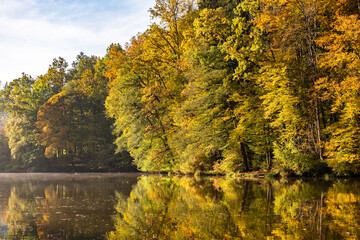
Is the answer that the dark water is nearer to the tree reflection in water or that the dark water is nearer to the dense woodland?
the tree reflection in water

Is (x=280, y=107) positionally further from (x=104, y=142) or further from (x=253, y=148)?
(x=104, y=142)

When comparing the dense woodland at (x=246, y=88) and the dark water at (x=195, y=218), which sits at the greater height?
the dense woodland at (x=246, y=88)

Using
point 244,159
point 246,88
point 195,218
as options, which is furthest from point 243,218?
point 244,159

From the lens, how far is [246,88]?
25.2 m

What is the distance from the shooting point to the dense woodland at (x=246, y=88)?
2042 cm

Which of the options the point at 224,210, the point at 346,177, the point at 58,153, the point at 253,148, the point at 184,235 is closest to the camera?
the point at 184,235

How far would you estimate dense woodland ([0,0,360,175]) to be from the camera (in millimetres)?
20422

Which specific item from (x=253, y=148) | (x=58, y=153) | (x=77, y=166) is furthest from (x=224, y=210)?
(x=58, y=153)

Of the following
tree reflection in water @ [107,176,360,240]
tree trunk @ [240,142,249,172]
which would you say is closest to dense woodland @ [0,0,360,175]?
tree trunk @ [240,142,249,172]

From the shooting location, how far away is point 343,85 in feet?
60.4

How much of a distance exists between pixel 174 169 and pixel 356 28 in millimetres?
19317

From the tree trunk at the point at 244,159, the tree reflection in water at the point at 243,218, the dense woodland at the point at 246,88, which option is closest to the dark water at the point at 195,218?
the tree reflection in water at the point at 243,218

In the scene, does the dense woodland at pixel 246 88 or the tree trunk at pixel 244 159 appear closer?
the dense woodland at pixel 246 88

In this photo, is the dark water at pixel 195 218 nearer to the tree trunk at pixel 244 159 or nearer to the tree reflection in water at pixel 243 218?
the tree reflection in water at pixel 243 218
